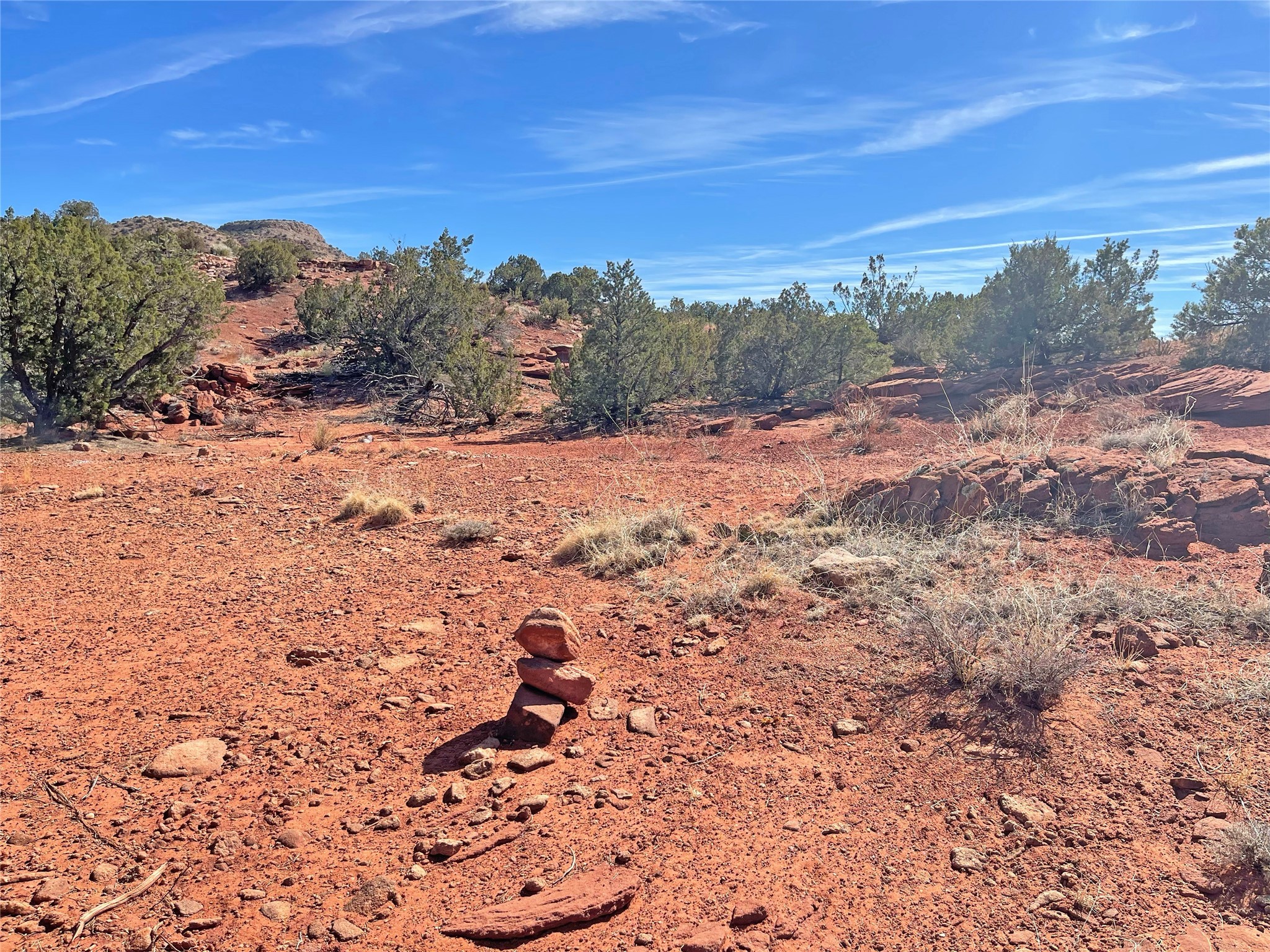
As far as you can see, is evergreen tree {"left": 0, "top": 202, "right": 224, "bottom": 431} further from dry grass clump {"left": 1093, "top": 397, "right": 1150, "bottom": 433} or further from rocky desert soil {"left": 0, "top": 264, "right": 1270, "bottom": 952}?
dry grass clump {"left": 1093, "top": 397, "right": 1150, "bottom": 433}

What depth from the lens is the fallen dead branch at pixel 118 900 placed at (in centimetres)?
229

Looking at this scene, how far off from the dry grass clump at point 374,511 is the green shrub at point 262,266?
24.3 meters

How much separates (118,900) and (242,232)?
49472 mm

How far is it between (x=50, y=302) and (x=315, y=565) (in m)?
8.09

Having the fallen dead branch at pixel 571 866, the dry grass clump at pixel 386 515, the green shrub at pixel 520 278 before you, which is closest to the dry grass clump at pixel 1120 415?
the dry grass clump at pixel 386 515

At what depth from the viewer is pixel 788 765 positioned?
323 centimetres

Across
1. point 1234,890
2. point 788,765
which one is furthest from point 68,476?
point 1234,890

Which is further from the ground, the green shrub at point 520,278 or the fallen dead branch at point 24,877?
the green shrub at point 520,278

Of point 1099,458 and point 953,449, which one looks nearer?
point 1099,458

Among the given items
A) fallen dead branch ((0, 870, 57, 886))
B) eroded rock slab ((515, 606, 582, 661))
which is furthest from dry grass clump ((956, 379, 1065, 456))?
fallen dead branch ((0, 870, 57, 886))

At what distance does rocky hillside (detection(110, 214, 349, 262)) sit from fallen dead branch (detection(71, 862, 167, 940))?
1413 inches

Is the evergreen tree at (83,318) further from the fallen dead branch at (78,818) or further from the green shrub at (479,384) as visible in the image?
the fallen dead branch at (78,818)

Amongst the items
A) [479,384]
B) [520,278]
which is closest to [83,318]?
[479,384]

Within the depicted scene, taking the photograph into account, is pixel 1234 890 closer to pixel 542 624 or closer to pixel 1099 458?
pixel 542 624
